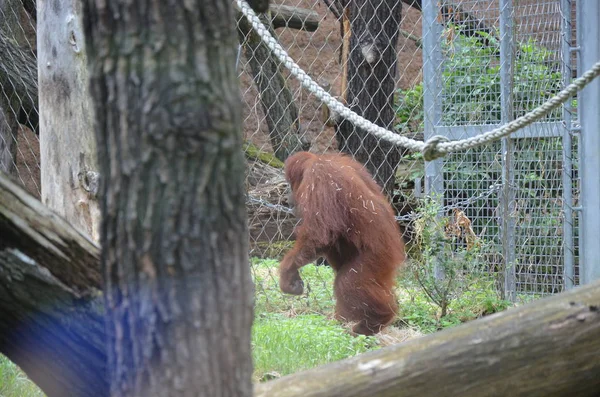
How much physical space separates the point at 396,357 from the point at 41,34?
1.89 meters

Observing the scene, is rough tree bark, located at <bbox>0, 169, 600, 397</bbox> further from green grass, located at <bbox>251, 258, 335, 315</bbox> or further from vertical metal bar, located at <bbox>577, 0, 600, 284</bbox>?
green grass, located at <bbox>251, 258, 335, 315</bbox>

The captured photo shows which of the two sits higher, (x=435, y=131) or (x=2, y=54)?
(x=2, y=54)

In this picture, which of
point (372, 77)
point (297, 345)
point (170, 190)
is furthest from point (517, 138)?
point (170, 190)

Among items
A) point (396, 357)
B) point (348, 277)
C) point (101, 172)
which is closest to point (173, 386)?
point (101, 172)

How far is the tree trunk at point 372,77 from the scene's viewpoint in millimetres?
6059

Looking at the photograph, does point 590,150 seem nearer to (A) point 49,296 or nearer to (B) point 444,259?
(B) point 444,259

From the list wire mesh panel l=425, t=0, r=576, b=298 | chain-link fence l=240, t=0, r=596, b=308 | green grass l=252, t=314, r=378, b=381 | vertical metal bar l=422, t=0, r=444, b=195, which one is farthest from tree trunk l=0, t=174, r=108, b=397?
vertical metal bar l=422, t=0, r=444, b=195

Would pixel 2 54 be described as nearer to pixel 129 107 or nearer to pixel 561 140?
pixel 561 140

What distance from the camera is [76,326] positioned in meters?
1.46

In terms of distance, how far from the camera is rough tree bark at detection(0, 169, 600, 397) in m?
1.45

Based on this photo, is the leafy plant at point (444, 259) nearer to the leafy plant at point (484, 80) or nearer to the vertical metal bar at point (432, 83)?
the vertical metal bar at point (432, 83)

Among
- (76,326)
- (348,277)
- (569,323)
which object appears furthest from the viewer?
(348,277)

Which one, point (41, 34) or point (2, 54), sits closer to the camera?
point (41, 34)

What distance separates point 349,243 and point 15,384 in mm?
2069
